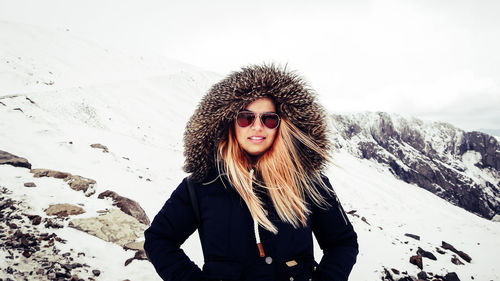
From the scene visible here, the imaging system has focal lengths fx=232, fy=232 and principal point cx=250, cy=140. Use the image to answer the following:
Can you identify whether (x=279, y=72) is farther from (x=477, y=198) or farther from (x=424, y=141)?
(x=477, y=198)

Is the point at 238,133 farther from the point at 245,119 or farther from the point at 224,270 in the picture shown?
the point at 224,270

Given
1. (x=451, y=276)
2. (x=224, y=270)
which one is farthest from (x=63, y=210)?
(x=451, y=276)

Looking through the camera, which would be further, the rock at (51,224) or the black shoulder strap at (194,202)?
the rock at (51,224)

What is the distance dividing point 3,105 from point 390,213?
21556 mm

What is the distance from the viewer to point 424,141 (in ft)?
375

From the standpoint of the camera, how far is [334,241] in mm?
1896

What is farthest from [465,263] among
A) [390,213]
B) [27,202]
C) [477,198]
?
[477,198]

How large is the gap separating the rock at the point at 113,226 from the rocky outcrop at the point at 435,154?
303 feet

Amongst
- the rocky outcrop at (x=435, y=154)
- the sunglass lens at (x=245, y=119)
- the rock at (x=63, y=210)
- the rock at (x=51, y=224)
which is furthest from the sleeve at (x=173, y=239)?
the rocky outcrop at (x=435, y=154)

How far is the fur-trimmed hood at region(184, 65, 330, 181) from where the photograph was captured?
2.08m

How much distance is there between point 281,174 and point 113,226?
4.27 m

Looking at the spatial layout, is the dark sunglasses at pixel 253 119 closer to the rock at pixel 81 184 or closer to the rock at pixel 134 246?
the rock at pixel 134 246

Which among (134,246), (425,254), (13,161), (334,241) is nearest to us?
(334,241)

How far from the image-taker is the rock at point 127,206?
5.49 metres
